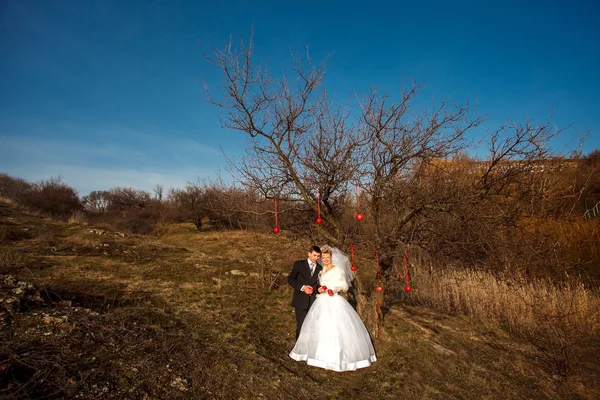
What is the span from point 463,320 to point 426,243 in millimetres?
4127

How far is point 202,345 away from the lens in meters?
4.94

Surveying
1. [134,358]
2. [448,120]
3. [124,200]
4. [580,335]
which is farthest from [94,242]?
[124,200]

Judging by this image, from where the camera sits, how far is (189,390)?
12.5 ft

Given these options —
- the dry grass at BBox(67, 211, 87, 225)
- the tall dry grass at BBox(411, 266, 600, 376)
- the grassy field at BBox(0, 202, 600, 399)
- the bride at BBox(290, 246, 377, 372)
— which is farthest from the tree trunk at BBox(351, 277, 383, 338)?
the dry grass at BBox(67, 211, 87, 225)

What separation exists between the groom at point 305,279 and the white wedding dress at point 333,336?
261mm

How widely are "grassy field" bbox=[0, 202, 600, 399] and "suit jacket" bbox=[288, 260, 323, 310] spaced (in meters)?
0.84

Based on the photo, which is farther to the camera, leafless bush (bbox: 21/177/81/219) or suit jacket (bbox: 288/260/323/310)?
leafless bush (bbox: 21/177/81/219)

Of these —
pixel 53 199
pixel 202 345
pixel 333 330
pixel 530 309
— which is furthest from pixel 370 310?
pixel 53 199

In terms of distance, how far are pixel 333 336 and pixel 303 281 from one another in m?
1.02

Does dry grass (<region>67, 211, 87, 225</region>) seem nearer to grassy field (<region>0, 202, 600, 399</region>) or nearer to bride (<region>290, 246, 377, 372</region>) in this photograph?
grassy field (<region>0, 202, 600, 399</region>)

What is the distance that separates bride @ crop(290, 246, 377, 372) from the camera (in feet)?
15.8

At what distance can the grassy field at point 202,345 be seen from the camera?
3.72m

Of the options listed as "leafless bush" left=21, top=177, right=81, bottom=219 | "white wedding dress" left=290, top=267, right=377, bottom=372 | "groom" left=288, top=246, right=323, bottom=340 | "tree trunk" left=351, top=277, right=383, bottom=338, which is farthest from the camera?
"leafless bush" left=21, top=177, right=81, bottom=219

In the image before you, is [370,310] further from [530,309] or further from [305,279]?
[530,309]
